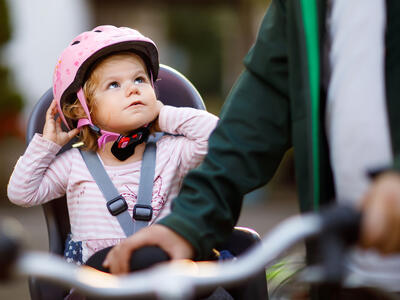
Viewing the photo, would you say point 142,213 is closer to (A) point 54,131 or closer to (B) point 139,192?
(B) point 139,192

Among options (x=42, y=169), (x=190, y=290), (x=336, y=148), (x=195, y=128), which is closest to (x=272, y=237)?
(x=190, y=290)

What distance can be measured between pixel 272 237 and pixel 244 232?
107cm

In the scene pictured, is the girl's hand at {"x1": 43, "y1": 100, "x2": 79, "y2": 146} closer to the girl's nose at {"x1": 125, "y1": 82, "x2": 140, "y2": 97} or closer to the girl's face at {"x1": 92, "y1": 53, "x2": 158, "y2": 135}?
the girl's face at {"x1": 92, "y1": 53, "x2": 158, "y2": 135}

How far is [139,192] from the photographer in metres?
2.20

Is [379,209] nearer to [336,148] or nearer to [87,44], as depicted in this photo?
[336,148]

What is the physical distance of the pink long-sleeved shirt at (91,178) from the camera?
2.21m

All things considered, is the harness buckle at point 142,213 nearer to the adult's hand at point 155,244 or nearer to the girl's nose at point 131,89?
the girl's nose at point 131,89

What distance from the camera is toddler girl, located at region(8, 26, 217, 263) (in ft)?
7.36

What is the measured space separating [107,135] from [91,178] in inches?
6.6

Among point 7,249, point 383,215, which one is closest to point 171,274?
point 7,249

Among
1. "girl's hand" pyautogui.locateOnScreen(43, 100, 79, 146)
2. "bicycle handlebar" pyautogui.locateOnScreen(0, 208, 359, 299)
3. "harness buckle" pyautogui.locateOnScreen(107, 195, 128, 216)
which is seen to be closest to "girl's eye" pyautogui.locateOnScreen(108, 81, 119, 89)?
"girl's hand" pyautogui.locateOnScreen(43, 100, 79, 146)

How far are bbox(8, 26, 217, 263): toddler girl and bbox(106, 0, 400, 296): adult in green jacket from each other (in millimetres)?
572

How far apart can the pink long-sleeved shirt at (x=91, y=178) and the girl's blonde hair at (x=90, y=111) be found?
0.07 meters

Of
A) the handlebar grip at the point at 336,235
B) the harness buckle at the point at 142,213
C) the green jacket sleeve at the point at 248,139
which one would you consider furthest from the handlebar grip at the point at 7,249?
the harness buckle at the point at 142,213
